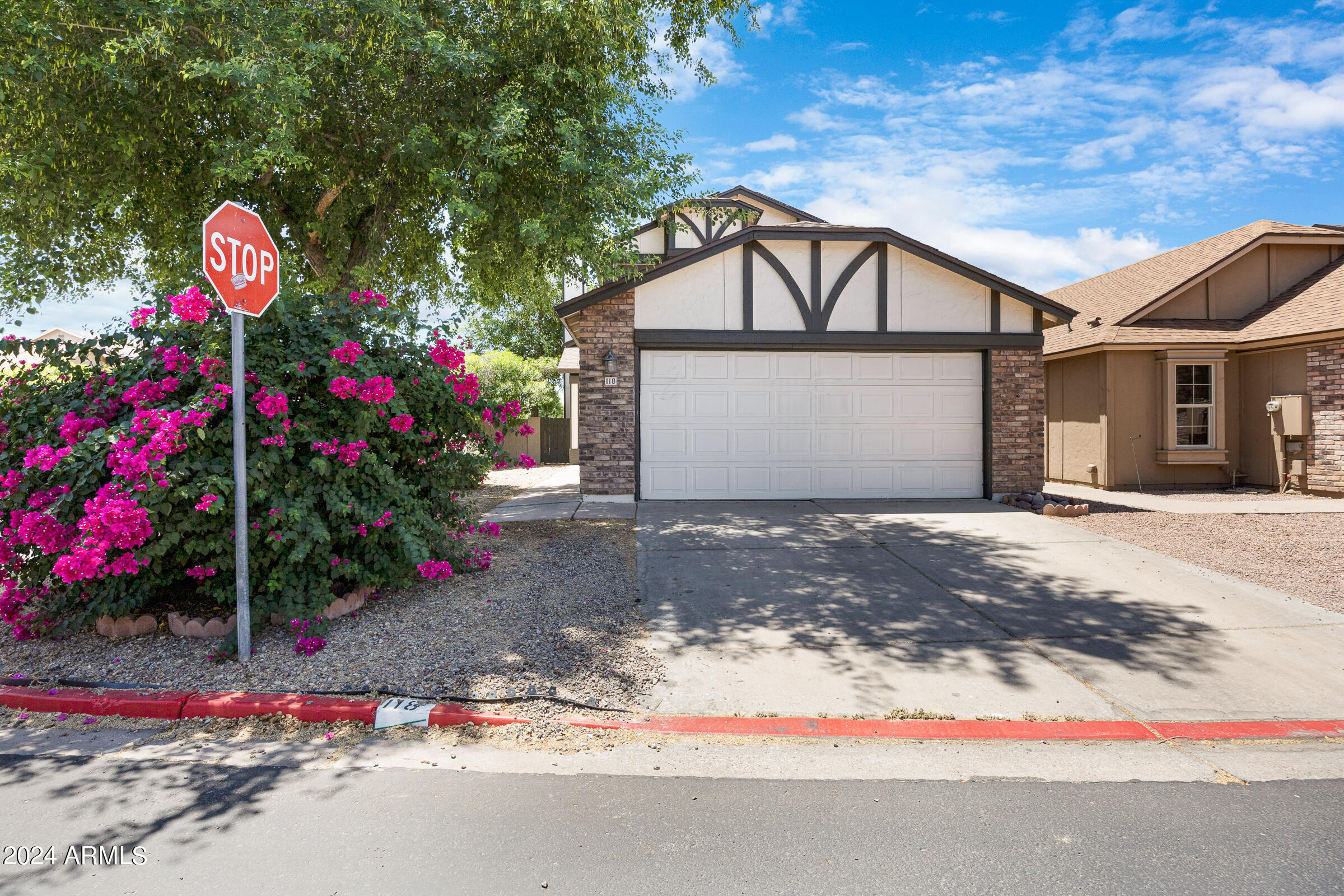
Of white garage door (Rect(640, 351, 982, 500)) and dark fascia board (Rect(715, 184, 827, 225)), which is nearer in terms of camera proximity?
white garage door (Rect(640, 351, 982, 500))

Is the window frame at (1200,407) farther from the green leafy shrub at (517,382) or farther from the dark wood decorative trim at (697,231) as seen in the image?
the green leafy shrub at (517,382)

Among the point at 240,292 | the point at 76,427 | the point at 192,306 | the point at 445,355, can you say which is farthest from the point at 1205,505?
the point at 76,427

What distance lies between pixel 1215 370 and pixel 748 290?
9152mm

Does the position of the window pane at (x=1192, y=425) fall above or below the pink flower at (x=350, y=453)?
above

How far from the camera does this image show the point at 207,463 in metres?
4.57

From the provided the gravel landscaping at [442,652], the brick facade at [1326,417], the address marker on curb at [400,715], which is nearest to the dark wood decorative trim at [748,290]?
the gravel landscaping at [442,652]

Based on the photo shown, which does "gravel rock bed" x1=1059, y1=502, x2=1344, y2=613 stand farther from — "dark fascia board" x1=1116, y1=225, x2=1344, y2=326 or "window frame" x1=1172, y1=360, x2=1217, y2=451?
"dark fascia board" x1=1116, y1=225, x2=1344, y2=326

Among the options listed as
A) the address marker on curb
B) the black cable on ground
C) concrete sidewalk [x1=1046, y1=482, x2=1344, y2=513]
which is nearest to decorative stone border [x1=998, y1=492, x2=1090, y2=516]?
concrete sidewalk [x1=1046, y1=482, x2=1344, y2=513]

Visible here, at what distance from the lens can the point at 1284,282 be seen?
13844 mm

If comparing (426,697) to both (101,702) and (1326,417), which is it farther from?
(1326,417)

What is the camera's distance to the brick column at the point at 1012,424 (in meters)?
10.9

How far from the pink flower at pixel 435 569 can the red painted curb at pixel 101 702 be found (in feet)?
5.19

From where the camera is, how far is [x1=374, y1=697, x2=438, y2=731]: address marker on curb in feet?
12.3

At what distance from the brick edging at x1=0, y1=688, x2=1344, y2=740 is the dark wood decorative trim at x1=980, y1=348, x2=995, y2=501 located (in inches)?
288
